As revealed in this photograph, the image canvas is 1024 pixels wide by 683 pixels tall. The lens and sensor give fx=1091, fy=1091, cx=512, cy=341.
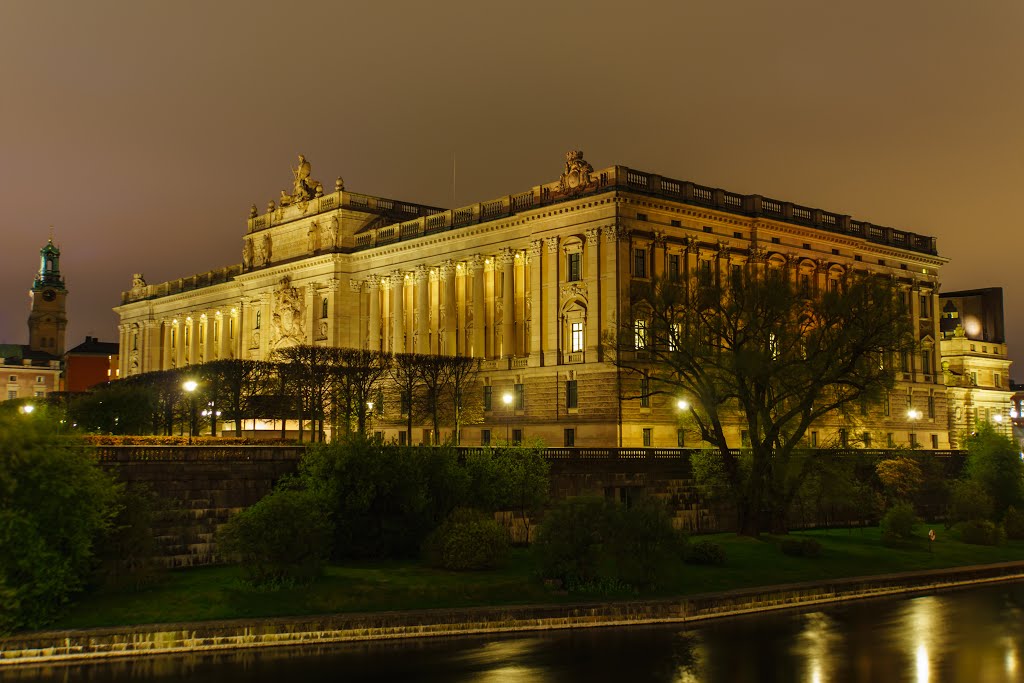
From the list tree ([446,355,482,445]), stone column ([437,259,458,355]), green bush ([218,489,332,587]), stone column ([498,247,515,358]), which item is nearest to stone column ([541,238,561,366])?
stone column ([498,247,515,358])

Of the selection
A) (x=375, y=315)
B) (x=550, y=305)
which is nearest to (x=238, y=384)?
(x=550, y=305)

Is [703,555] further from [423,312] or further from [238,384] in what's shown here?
[423,312]

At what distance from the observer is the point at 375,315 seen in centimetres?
10312

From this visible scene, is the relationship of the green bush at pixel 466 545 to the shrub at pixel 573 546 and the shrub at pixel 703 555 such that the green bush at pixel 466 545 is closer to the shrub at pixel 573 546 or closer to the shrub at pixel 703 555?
the shrub at pixel 573 546

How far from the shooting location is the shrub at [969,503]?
2425 inches

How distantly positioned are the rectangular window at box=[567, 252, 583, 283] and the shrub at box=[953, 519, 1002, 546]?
105 feet

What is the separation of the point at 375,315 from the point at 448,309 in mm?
11923

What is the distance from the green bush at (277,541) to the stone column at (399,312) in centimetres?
5874

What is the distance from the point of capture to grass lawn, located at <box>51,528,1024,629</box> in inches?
1426

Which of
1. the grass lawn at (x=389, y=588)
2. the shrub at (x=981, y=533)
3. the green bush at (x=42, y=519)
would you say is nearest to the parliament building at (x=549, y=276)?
the shrub at (x=981, y=533)

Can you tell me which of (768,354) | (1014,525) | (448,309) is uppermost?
(448,309)

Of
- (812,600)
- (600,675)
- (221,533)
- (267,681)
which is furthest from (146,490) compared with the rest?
(812,600)

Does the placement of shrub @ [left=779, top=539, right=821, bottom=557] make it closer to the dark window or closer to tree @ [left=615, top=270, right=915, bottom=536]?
tree @ [left=615, top=270, right=915, bottom=536]

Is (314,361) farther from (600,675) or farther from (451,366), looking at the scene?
(600,675)
